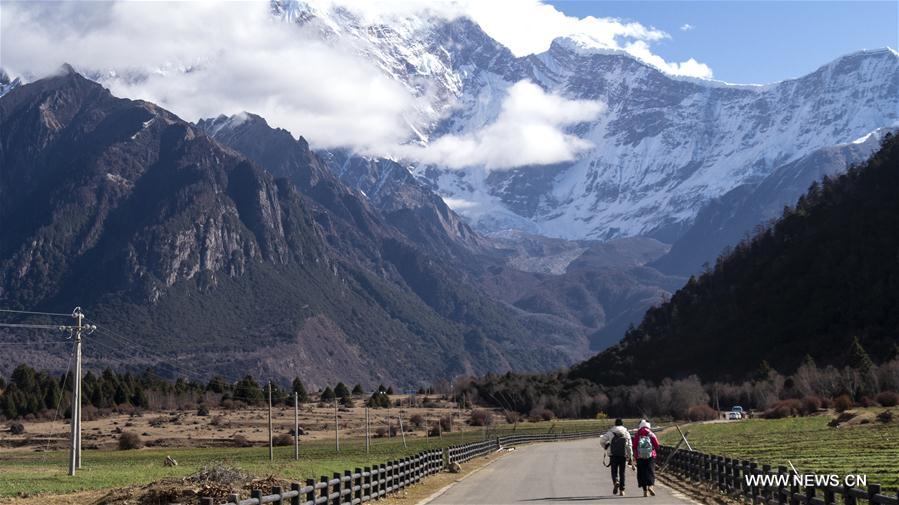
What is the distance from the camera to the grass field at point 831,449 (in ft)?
137

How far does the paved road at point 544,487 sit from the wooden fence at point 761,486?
176 cm

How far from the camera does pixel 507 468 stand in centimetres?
6088

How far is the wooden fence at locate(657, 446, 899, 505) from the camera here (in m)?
26.7

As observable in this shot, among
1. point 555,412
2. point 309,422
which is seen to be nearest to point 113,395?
point 309,422

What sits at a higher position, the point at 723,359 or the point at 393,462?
the point at 723,359

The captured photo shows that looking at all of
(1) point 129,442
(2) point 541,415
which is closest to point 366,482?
(1) point 129,442

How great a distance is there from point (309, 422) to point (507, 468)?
328 ft

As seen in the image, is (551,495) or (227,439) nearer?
(551,495)

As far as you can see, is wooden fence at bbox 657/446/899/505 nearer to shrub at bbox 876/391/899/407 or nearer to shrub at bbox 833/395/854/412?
shrub at bbox 876/391/899/407

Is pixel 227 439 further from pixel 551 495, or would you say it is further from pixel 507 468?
pixel 551 495

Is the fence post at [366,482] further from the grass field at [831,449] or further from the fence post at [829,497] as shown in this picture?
the fence post at [829,497]

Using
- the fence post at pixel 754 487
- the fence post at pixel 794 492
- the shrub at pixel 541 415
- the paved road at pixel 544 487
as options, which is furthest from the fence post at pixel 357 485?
the shrub at pixel 541 415

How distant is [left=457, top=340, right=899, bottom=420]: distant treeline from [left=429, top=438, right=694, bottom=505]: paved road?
65.7 m

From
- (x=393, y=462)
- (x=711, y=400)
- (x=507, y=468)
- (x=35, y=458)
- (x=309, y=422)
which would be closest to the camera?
(x=393, y=462)
